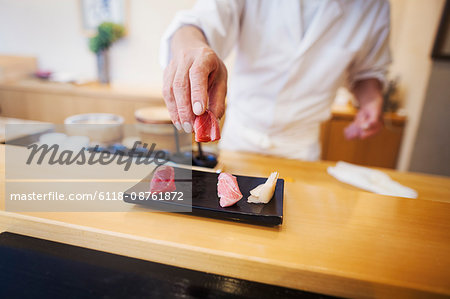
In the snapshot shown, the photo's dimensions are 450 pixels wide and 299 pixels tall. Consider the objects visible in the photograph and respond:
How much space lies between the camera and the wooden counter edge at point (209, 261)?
61 cm

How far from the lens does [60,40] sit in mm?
3998

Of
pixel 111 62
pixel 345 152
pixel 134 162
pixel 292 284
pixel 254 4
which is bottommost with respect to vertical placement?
pixel 345 152

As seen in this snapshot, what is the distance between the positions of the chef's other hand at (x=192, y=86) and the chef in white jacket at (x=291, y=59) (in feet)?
1.19

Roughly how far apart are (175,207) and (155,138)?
43.3 inches

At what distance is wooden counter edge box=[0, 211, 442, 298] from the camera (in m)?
0.61

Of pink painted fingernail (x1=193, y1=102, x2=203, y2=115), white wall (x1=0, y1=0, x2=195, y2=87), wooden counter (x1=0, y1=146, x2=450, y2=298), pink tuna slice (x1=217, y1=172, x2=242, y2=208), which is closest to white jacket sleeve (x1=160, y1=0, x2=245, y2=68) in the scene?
pink painted fingernail (x1=193, y1=102, x2=203, y2=115)

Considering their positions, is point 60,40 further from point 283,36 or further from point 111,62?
point 283,36

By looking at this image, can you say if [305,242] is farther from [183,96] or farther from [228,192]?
[183,96]

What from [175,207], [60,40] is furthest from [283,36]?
[60,40]

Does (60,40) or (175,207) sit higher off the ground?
(60,40)

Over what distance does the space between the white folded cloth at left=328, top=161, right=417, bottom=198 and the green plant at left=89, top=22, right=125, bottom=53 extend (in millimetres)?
3070

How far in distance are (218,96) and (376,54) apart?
1249 millimetres

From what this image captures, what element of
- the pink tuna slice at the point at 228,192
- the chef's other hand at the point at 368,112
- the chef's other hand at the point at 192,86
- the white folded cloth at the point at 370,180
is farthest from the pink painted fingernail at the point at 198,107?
the chef's other hand at the point at 368,112

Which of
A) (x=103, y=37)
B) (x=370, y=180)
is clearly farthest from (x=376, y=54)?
(x=103, y=37)
